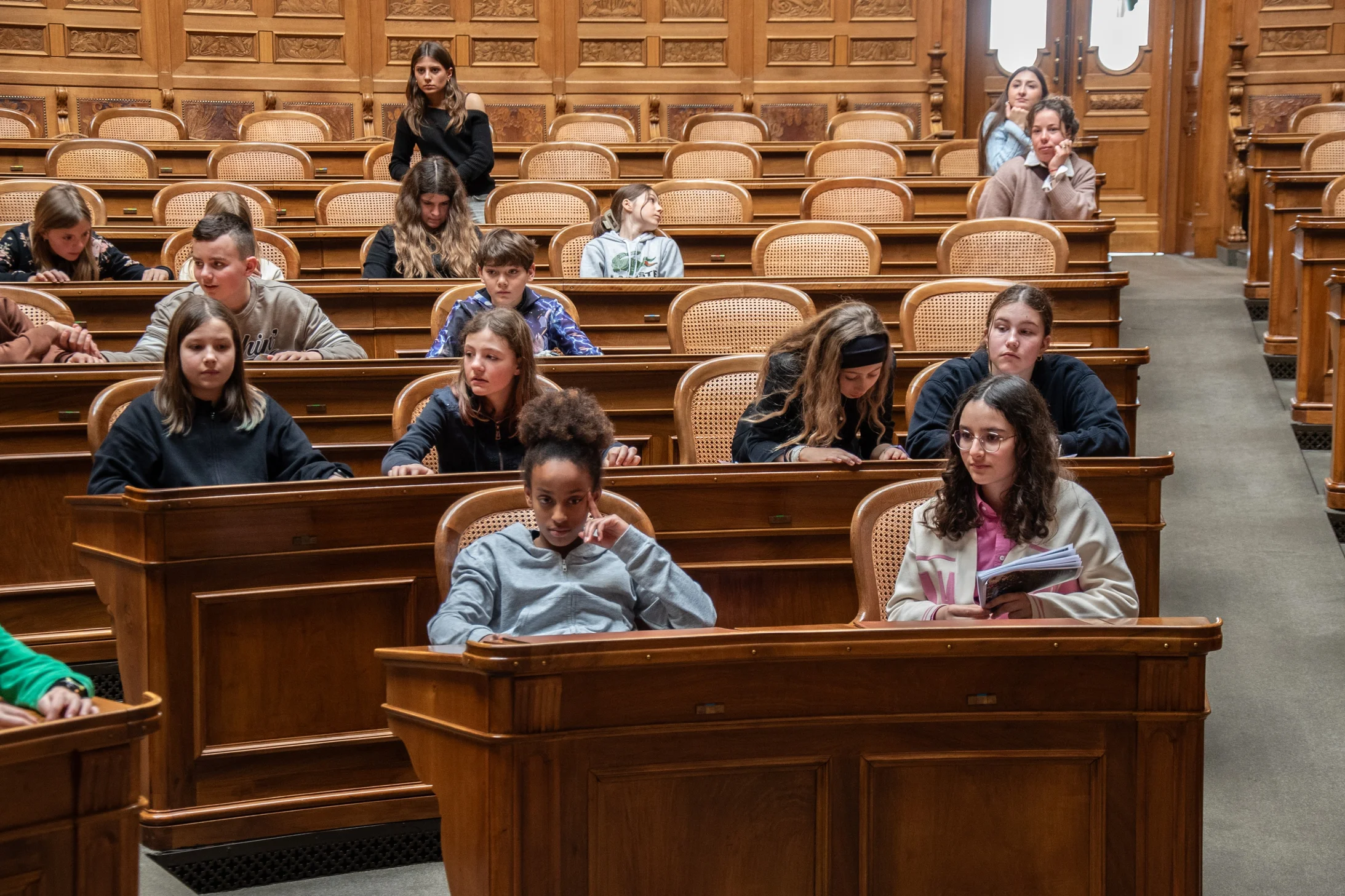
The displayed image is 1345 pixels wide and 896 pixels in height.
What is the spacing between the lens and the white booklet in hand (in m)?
2.43

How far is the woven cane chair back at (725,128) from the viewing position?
344 inches

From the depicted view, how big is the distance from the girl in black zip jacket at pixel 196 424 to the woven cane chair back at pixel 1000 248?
2858mm

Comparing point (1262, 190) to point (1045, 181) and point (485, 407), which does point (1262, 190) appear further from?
point (485, 407)

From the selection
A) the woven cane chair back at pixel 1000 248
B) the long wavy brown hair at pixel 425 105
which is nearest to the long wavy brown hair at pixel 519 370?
the woven cane chair back at pixel 1000 248

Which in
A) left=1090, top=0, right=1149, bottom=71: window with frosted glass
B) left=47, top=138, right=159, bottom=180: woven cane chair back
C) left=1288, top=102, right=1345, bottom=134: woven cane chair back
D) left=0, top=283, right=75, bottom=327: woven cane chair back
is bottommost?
left=0, top=283, right=75, bottom=327: woven cane chair back

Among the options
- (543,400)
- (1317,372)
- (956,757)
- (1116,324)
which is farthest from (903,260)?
(956,757)

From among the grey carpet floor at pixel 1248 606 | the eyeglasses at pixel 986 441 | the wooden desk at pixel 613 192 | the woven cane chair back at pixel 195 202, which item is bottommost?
the grey carpet floor at pixel 1248 606

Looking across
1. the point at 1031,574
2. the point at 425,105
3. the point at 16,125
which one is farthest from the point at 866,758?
the point at 16,125

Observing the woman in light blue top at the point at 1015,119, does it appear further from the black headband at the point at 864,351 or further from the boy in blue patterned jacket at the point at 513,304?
the black headband at the point at 864,351

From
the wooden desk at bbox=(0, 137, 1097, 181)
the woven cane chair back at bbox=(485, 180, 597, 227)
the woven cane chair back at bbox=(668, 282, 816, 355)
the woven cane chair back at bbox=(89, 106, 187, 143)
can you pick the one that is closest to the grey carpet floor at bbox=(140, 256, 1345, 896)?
the woven cane chair back at bbox=(668, 282, 816, 355)

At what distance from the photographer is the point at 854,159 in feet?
25.1

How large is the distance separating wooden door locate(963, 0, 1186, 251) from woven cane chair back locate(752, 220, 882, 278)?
4.62 m

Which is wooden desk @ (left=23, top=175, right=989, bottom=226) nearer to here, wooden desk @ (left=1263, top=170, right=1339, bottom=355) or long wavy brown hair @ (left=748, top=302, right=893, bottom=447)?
wooden desk @ (left=1263, top=170, right=1339, bottom=355)

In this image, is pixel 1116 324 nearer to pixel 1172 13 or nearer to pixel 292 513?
pixel 292 513
